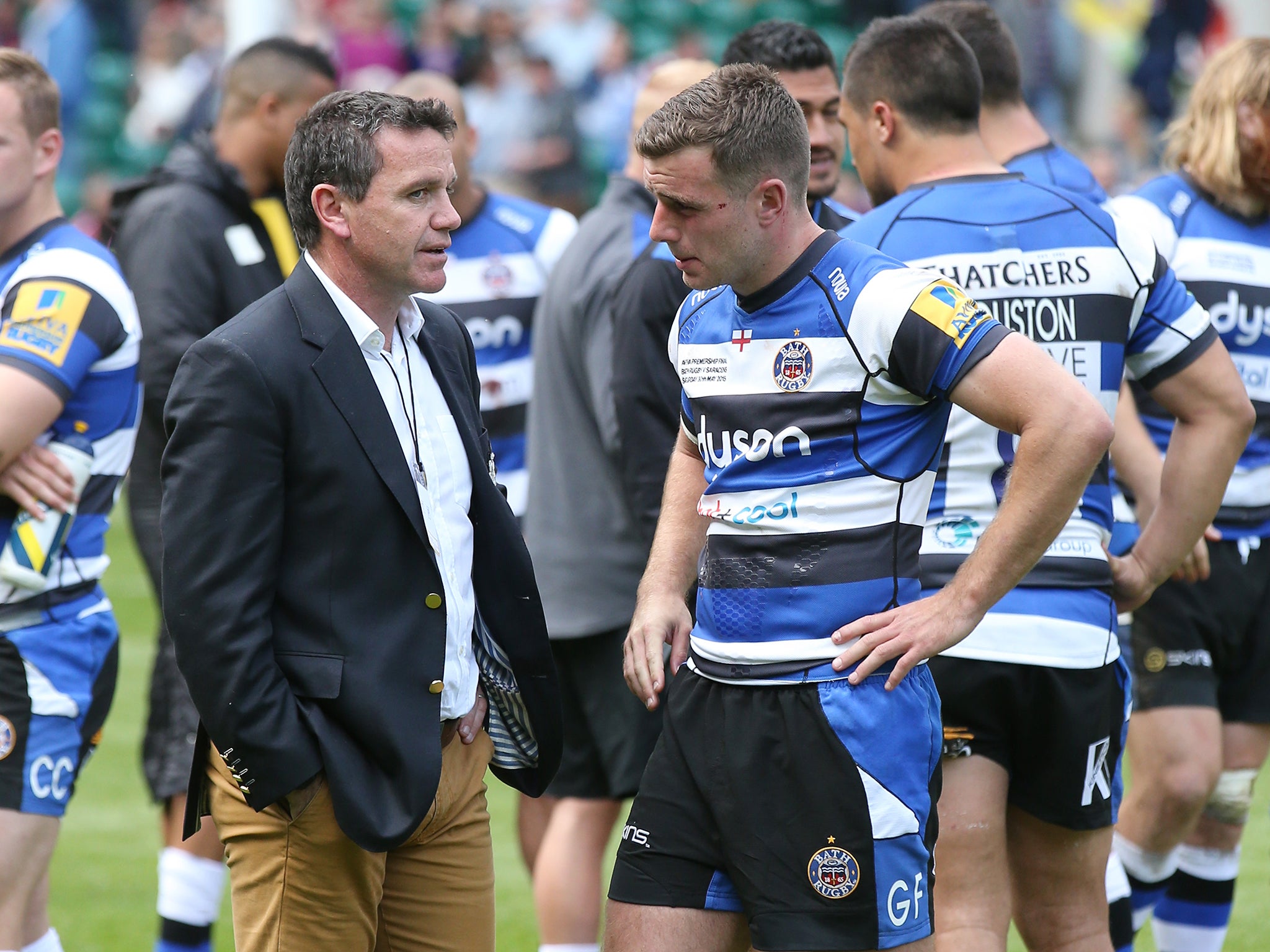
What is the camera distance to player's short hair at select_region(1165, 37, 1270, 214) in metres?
4.37

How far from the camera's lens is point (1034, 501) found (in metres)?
2.64

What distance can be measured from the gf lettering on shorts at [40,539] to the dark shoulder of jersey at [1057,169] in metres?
2.56

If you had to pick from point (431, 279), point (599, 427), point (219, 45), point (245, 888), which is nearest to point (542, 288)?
point (599, 427)

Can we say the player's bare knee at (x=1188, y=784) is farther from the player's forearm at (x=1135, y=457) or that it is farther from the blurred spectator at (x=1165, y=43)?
the blurred spectator at (x=1165, y=43)

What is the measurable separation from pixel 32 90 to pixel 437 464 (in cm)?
161

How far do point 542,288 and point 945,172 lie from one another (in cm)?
192

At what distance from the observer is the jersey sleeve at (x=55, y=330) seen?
3.47 metres

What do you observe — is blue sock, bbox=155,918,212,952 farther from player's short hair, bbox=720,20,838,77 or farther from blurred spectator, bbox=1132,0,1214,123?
blurred spectator, bbox=1132,0,1214,123

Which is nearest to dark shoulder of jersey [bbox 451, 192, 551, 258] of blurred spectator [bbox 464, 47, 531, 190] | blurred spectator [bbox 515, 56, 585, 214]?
blurred spectator [bbox 515, 56, 585, 214]

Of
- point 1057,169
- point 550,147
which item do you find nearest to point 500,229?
point 1057,169

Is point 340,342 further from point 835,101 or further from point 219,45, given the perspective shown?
point 219,45

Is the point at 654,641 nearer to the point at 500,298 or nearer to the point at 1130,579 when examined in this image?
the point at 1130,579

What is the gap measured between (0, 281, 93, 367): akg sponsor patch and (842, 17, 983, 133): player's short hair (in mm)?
1883

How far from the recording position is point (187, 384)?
271 centimetres
